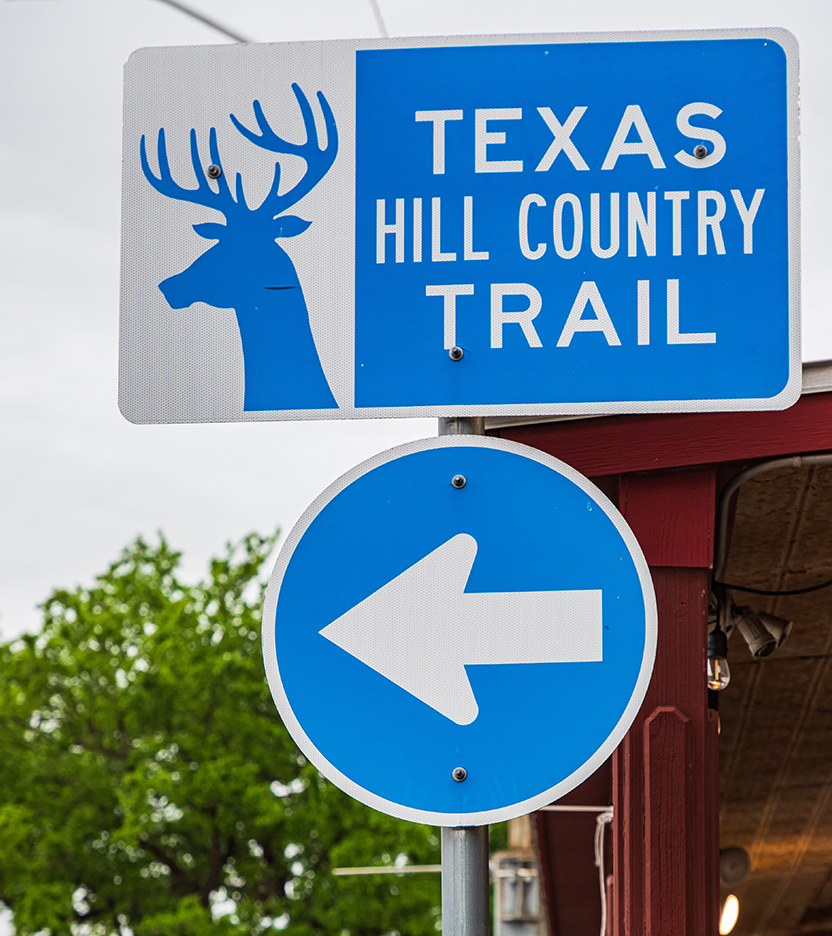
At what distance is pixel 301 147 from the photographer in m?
1.88

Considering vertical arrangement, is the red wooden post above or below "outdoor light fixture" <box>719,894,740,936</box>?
above

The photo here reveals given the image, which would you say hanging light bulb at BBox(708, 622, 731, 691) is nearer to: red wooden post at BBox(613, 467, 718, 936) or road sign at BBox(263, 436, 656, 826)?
red wooden post at BBox(613, 467, 718, 936)

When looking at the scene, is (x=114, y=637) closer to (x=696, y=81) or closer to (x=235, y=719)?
(x=235, y=719)

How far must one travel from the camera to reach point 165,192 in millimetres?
1890

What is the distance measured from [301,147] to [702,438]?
2147 millimetres

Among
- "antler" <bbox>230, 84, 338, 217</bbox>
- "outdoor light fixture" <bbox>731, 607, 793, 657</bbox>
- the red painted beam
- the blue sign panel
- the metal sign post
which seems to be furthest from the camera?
"outdoor light fixture" <bbox>731, 607, 793, 657</bbox>

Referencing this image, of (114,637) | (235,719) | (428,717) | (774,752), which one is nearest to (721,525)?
(428,717)

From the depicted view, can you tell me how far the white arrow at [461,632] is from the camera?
1593 millimetres

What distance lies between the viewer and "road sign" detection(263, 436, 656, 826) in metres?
1.57

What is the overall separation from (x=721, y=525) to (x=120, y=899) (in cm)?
2199

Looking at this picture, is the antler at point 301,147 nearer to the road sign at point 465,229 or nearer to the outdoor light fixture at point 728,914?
the road sign at point 465,229

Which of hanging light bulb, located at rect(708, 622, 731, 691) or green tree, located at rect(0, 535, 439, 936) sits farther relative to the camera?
green tree, located at rect(0, 535, 439, 936)

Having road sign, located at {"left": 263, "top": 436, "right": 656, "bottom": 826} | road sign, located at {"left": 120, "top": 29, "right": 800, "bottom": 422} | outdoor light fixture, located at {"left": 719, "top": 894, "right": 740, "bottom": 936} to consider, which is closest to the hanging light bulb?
road sign, located at {"left": 120, "top": 29, "right": 800, "bottom": 422}

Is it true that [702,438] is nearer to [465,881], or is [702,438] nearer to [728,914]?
[465,881]
